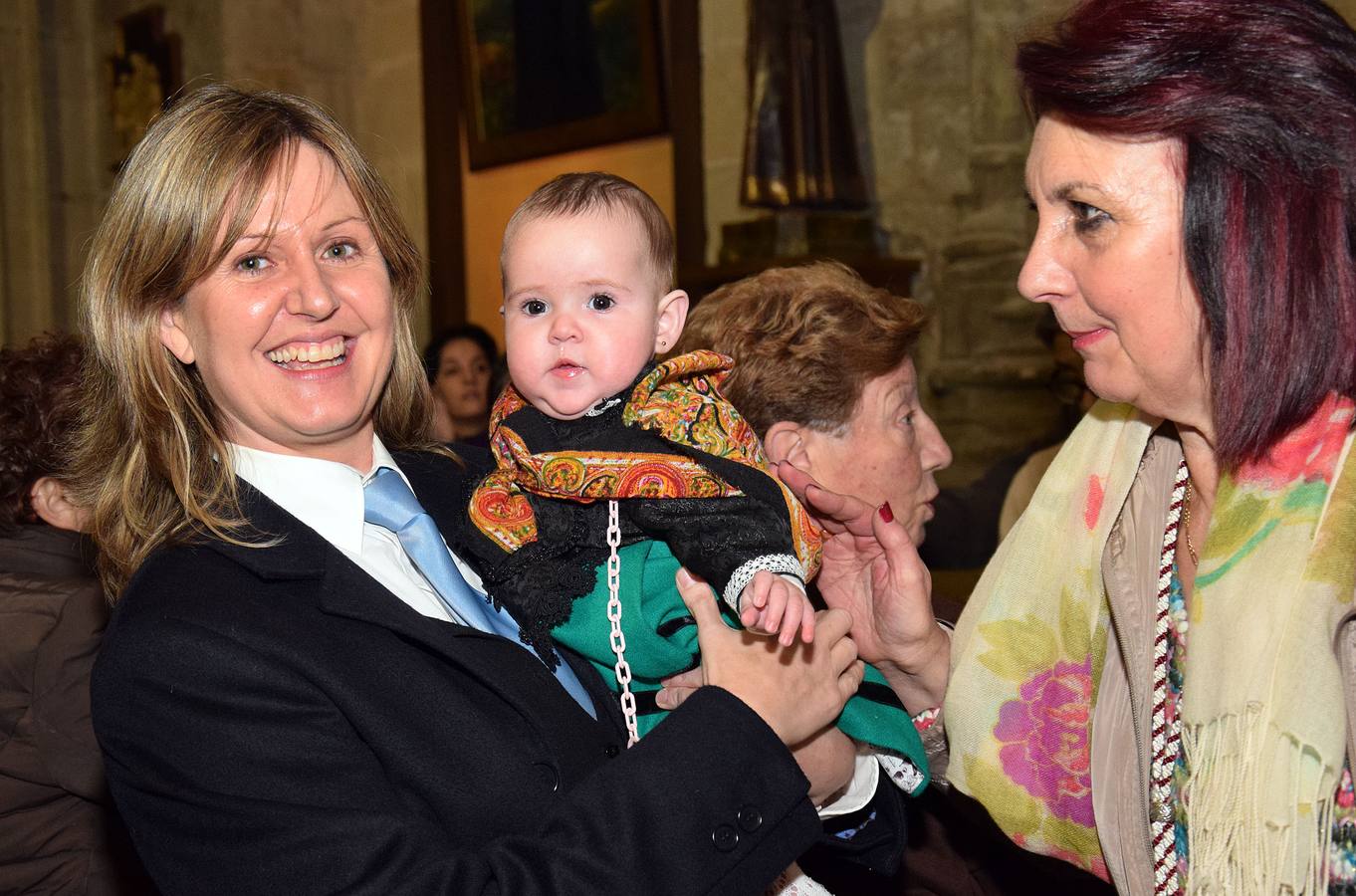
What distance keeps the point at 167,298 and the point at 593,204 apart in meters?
0.70

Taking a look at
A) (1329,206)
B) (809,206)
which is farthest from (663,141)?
(1329,206)

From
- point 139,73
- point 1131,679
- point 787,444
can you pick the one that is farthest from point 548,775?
point 139,73

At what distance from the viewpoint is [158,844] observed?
1.58m

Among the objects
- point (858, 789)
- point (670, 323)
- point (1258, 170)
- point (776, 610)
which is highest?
point (1258, 170)

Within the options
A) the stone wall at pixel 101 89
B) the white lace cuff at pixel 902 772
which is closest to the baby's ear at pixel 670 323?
the white lace cuff at pixel 902 772

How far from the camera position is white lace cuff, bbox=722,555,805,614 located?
6.16 ft

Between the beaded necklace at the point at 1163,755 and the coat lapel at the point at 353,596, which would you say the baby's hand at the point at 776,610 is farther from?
the beaded necklace at the point at 1163,755

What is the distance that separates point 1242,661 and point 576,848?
887 mm

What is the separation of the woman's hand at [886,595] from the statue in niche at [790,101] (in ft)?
14.4

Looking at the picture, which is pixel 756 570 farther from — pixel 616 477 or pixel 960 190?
pixel 960 190

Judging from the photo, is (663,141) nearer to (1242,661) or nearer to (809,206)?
(809,206)

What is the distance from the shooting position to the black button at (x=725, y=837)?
1.61 meters

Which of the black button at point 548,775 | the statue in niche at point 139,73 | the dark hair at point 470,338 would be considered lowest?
the black button at point 548,775

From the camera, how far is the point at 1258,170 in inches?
61.1
